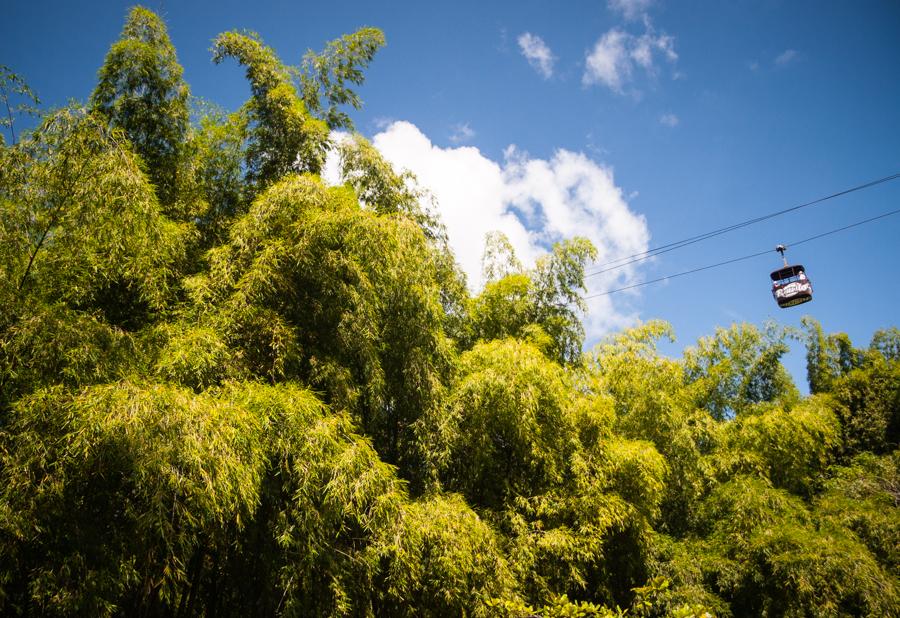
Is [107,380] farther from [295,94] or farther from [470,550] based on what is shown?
[295,94]

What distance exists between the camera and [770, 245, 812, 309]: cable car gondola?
25.5 ft

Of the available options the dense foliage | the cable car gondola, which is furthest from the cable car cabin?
the dense foliage

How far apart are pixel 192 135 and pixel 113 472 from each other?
377cm

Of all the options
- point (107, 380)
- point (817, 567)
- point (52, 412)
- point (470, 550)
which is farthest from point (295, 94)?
point (817, 567)

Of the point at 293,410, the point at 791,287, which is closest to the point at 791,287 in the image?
the point at 791,287

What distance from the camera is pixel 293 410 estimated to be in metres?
3.61

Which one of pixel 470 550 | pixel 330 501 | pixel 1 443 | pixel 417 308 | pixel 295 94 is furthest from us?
pixel 295 94

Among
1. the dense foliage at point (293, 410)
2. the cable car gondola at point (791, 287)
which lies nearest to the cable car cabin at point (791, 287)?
the cable car gondola at point (791, 287)

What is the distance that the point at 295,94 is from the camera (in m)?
5.58

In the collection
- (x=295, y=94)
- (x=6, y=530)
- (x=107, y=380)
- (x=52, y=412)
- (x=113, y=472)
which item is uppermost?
(x=295, y=94)

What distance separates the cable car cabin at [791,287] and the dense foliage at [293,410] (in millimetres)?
3060

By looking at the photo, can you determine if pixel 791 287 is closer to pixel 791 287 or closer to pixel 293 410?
pixel 791 287

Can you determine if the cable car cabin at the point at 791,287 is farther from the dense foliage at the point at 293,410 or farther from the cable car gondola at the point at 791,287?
the dense foliage at the point at 293,410

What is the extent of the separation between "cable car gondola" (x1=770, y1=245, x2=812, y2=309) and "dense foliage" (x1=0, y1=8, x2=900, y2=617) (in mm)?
3057
